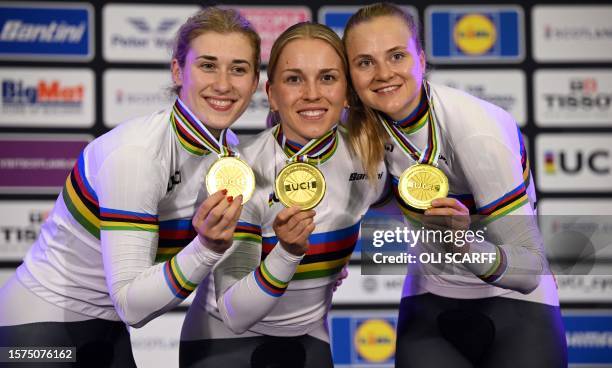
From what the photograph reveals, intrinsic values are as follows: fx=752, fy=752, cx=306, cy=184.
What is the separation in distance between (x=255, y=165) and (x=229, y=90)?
9.7 inches

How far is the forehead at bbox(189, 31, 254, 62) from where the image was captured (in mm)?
2256

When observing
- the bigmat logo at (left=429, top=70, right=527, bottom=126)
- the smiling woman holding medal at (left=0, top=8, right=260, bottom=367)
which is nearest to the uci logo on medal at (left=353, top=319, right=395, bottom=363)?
the bigmat logo at (left=429, top=70, right=527, bottom=126)

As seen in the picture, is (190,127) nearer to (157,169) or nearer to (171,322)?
(157,169)

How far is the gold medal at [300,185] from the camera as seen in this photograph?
211 centimetres

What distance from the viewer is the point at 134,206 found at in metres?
2.09

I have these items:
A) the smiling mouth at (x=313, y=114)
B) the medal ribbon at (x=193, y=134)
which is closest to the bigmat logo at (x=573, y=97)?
the smiling mouth at (x=313, y=114)

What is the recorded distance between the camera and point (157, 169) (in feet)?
6.96

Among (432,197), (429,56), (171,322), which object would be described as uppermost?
(429,56)

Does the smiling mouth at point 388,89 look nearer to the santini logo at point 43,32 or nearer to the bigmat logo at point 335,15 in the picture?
the bigmat logo at point 335,15

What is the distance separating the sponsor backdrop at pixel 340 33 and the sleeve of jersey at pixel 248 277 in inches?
82.8

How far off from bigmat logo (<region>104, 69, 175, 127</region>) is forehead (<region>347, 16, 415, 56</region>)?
7.24 ft

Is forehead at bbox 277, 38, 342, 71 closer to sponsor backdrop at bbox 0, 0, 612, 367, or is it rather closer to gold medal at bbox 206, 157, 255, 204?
gold medal at bbox 206, 157, 255, 204

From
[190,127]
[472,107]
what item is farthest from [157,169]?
[472,107]

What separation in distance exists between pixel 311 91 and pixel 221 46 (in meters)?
0.30
